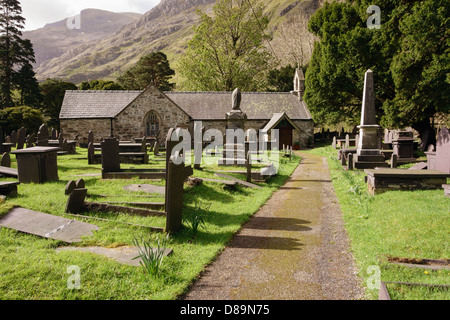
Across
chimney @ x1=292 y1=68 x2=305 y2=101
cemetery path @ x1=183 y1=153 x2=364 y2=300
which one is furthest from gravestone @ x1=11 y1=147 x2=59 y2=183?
chimney @ x1=292 y1=68 x2=305 y2=101

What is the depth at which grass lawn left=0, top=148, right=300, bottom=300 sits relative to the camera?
12.1ft

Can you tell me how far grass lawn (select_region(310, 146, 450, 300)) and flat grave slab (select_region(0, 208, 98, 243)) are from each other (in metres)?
4.84

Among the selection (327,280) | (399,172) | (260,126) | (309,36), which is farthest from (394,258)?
(309,36)

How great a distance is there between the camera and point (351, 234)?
5930 millimetres

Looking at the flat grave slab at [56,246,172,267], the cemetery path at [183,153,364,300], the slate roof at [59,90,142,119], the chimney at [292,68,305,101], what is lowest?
the cemetery path at [183,153,364,300]

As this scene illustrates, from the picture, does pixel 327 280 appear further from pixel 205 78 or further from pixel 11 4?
pixel 11 4

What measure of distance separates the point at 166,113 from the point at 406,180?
22.0 meters

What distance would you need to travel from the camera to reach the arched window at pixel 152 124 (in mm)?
27016

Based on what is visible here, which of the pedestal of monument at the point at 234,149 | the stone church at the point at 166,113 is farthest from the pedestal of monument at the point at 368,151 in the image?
the stone church at the point at 166,113

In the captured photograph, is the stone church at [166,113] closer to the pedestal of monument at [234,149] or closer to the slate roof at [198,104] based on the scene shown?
the slate roof at [198,104]

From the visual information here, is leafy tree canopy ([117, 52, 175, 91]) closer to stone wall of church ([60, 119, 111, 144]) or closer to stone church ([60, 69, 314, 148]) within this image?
stone church ([60, 69, 314, 148])

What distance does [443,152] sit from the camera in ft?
31.6

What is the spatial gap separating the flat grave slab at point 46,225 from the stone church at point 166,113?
1893 cm

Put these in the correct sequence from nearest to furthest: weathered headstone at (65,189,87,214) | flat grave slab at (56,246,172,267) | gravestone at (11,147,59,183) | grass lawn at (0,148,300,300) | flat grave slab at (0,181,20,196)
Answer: grass lawn at (0,148,300,300) < flat grave slab at (56,246,172,267) < weathered headstone at (65,189,87,214) < flat grave slab at (0,181,20,196) < gravestone at (11,147,59,183)
